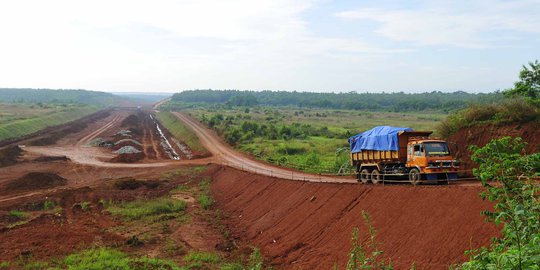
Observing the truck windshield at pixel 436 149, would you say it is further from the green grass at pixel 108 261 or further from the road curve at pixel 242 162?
the green grass at pixel 108 261

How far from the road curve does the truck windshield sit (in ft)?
26.0

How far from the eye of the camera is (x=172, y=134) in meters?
90.5

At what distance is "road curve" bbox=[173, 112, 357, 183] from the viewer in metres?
33.6

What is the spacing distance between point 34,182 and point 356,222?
33.0 meters

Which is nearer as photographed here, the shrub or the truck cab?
the truck cab

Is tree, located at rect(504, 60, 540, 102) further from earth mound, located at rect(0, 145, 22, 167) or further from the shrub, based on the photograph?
earth mound, located at rect(0, 145, 22, 167)

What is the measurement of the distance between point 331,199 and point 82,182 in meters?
29.9

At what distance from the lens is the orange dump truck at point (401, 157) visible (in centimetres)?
2305

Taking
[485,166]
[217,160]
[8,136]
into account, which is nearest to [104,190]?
[217,160]

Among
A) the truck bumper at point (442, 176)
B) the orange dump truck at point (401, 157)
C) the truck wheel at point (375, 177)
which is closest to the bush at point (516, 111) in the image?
the orange dump truck at point (401, 157)

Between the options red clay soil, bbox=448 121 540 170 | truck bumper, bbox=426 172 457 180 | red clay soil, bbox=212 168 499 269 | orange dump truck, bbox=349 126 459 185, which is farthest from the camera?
red clay soil, bbox=448 121 540 170

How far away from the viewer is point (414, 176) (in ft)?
77.6

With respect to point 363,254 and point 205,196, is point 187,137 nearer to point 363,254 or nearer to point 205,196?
point 205,196

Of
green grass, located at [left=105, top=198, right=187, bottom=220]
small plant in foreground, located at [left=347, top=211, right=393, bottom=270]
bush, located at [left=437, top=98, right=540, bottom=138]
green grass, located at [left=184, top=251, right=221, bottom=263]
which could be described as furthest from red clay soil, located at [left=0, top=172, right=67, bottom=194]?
small plant in foreground, located at [left=347, top=211, right=393, bottom=270]
